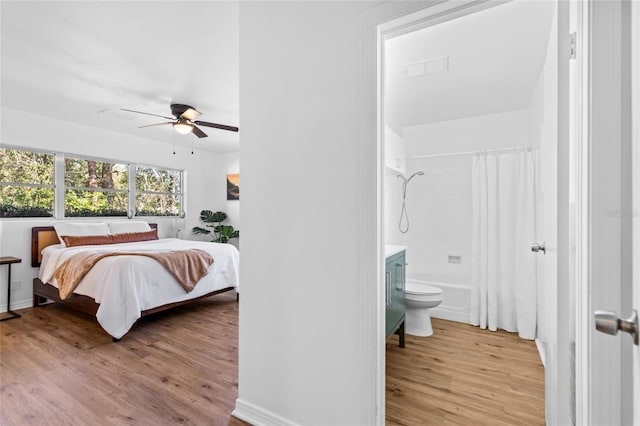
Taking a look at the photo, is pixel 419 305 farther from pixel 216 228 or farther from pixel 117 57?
pixel 216 228

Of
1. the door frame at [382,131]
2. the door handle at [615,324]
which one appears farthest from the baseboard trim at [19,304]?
the door handle at [615,324]

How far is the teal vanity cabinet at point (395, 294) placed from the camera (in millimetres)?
2281

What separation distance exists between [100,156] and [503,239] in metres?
5.56

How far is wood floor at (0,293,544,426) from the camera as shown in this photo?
72.1 inches

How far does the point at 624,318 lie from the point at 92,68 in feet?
12.5

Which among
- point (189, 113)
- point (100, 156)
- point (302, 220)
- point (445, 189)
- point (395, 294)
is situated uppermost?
point (189, 113)

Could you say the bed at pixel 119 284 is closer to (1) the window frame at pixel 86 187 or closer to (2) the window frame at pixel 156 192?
(1) the window frame at pixel 86 187

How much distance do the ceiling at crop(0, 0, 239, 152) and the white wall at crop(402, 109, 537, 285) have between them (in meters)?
2.40

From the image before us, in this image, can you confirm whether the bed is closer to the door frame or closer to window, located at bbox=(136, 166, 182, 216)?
window, located at bbox=(136, 166, 182, 216)

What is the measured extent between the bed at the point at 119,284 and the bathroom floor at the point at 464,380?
2.29 meters

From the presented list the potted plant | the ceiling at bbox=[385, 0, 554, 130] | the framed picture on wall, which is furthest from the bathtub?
the framed picture on wall

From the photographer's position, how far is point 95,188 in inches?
191

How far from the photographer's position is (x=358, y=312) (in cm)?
144

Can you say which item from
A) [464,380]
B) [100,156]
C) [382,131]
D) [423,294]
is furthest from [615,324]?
[100,156]
